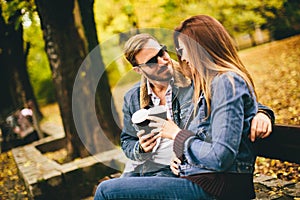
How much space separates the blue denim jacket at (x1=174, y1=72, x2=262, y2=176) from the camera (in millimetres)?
1888

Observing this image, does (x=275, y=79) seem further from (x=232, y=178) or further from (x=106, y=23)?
(x=232, y=178)

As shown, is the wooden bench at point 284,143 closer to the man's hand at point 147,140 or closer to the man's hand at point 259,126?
the man's hand at point 259,126

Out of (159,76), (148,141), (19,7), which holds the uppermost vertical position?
(19,7)

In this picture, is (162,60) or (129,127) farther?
(129,127)

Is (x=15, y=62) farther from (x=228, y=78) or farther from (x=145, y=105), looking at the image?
(x=228, y=78)

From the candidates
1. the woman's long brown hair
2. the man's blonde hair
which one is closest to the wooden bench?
the woman's long brown hair

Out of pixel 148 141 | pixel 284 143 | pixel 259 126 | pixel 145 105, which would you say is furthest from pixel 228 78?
pixel 145 105

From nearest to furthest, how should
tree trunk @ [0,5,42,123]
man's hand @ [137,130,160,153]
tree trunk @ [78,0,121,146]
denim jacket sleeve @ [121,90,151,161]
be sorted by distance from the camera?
man's hand @ [137,130,160,153] < denim jacket sleeve @ [121,90,151,161] < tree trunk @ [78,0,121,146] < tree trunk @ [0,5,42,123]

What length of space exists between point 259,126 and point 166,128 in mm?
493

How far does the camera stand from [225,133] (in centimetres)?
188

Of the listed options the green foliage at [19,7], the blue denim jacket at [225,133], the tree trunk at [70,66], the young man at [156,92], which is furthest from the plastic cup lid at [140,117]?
the green foliage at [19,7]

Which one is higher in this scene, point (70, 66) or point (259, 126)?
point (70, 66)

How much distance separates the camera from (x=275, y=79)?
1368cm

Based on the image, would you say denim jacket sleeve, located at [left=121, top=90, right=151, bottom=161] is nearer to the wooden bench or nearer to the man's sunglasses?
the man's sunglasses
